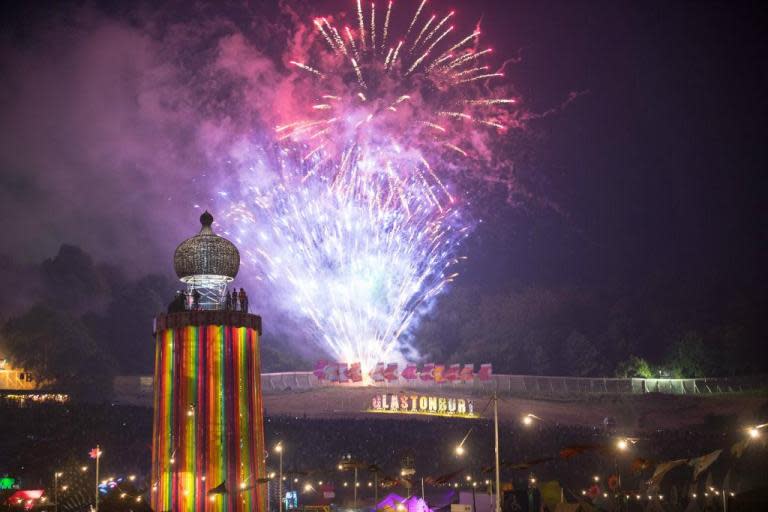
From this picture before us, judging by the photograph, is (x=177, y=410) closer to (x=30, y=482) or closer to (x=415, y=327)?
(x=30, y=482)

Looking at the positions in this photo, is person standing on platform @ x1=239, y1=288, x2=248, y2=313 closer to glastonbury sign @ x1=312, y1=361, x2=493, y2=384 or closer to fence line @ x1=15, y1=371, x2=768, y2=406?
glastonbury sign @ x1=312, y1=361, x2=493, y2=384

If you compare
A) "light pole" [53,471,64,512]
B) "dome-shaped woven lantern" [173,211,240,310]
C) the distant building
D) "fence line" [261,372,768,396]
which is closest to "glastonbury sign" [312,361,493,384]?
"fence line" [261,372,768,396]

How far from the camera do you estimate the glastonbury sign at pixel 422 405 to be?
71.9m

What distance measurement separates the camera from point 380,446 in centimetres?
6031

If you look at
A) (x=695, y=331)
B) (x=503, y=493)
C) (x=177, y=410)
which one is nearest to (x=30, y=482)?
(x=177, y=410)

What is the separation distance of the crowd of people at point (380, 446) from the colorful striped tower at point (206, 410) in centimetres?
1505

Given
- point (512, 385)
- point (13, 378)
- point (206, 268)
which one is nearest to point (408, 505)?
point (206, 268)

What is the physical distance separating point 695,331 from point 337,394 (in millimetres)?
41544

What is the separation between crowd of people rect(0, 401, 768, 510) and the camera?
52188 mm

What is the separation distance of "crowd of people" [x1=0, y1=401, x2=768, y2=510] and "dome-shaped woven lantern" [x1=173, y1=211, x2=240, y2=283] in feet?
59.7

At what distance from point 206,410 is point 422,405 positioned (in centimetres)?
3965

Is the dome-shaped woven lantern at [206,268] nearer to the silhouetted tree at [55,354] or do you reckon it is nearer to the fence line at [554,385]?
the fence line at [554,385]

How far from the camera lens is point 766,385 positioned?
242ft

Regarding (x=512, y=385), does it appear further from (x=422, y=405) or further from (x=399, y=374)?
(x=422, y=405)
